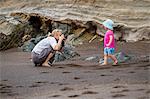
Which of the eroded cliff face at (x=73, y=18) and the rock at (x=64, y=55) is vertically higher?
the eroded cliff face at (x=73, y=18)

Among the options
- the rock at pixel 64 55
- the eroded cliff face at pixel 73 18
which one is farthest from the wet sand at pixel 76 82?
the eroded cliff face at pixel 73 18

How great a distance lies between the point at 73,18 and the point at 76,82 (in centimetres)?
954

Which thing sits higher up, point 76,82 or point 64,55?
point 76,82

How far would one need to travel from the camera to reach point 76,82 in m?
7.23

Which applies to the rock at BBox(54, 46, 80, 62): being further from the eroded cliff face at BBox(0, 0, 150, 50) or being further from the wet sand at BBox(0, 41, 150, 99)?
the eroded cliff face at BBox(0, 0, 150, 50)

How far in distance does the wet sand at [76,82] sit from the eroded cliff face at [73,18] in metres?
5.61

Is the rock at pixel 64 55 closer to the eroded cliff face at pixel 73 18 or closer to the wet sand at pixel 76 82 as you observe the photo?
the wet sand at pixel 76 82

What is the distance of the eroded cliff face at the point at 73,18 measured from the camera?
49.4 feet

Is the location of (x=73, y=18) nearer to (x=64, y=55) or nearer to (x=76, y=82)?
(x=64, y=55)

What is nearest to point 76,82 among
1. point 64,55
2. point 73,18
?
point 64,55

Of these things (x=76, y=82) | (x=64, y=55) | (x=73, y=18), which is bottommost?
(x=64, y=55)

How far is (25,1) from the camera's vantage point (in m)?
19.2

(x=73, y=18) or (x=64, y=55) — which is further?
(x=73, y=18)

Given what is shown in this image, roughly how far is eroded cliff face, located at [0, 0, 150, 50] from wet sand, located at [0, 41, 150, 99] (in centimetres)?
561
